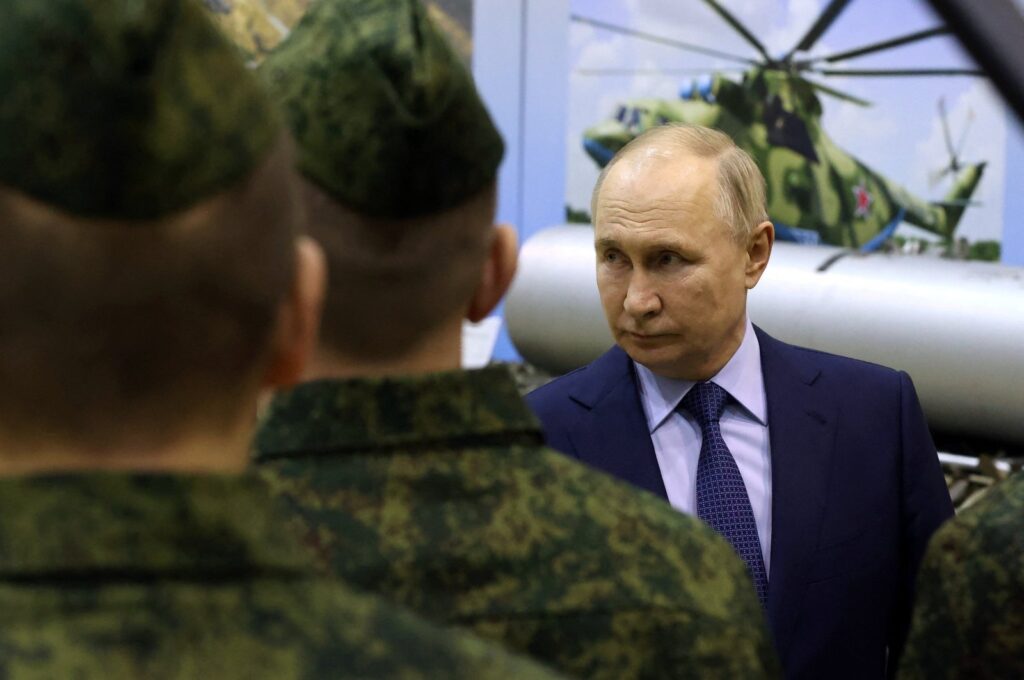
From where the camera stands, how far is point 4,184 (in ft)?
2.37

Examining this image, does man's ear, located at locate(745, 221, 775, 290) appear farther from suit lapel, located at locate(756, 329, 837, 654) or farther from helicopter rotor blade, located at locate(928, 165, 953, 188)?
helicopter rotor blade, located at locate(928, 165, 953, 188)

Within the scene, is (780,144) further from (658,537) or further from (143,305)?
(143,305)

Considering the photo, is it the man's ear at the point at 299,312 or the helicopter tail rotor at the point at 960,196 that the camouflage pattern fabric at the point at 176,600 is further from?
the helicopter tail rotor at the point at 960,196

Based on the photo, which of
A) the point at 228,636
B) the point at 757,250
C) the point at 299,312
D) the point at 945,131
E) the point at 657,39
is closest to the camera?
the point at 228,636

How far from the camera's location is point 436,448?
1.22m

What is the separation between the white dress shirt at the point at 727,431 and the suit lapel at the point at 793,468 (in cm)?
3

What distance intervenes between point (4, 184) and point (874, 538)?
72.9 inches

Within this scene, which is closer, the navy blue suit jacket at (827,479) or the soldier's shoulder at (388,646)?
the soldier's shoulder at (388,646)

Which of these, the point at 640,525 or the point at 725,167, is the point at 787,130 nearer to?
the point at 725,167

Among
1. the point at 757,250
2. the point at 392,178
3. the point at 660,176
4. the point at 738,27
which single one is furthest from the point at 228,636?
the point at 738,27

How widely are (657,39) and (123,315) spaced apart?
Result: 23.0 ft

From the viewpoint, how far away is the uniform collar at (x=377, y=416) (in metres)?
1.20

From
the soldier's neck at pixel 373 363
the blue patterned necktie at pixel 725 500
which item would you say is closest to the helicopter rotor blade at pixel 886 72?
the blue patterned necktie at pixel 725 500

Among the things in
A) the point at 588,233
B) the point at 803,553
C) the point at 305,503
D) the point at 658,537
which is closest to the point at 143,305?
the point at 305,503
